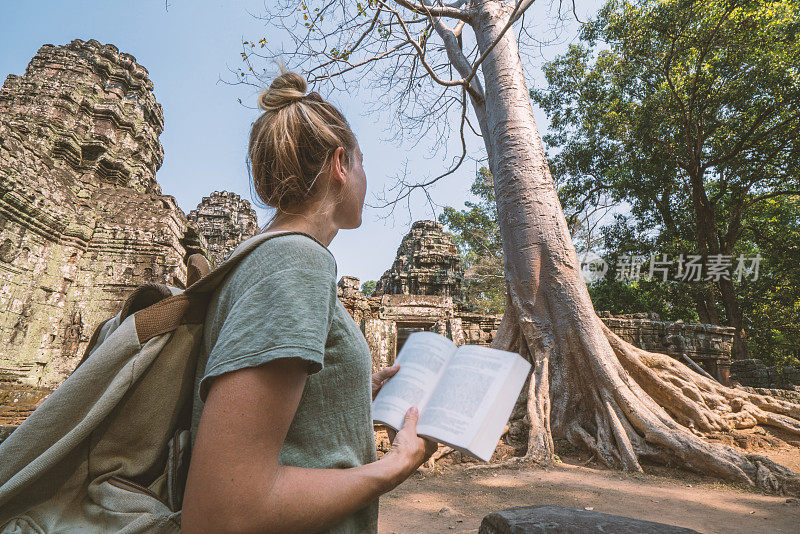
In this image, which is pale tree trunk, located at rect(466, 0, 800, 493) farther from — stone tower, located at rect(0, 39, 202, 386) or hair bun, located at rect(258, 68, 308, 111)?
stone tower, located at rect(0, 39, 202, 386)

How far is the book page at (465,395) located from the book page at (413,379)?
0.09 ft

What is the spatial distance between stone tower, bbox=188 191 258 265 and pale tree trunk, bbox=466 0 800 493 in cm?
1197

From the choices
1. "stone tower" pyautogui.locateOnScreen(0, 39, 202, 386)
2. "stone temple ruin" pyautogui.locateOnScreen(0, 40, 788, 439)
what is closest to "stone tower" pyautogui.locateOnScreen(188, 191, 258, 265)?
"stone temple ruin" pyautogui.locateOnScreen(0, 40, 788, 439)

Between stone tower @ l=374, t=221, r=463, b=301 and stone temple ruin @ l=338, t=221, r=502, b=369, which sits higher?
stone tower @ l=374, t=221, r=463, b=301

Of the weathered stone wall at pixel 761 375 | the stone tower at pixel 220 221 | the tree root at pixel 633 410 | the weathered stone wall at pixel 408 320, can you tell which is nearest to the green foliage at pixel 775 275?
the weathered stone wall at pixel 761 375

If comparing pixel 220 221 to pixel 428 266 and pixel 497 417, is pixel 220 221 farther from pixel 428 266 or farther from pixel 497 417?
pixel 497 417

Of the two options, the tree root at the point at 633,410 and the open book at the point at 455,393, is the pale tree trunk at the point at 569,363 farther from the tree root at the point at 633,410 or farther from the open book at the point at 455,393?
the open book at the point at 455,393

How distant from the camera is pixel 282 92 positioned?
978mm

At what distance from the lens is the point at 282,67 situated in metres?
1.10

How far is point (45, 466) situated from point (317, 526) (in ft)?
1.40

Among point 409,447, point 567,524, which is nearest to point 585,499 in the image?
point 567,524

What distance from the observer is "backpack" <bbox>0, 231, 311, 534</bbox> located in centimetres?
63

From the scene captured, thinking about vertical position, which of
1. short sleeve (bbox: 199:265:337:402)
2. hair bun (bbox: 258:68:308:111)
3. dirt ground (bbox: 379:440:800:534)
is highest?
hair bun (bbox: 258:68:308:111)

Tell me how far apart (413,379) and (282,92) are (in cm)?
80
